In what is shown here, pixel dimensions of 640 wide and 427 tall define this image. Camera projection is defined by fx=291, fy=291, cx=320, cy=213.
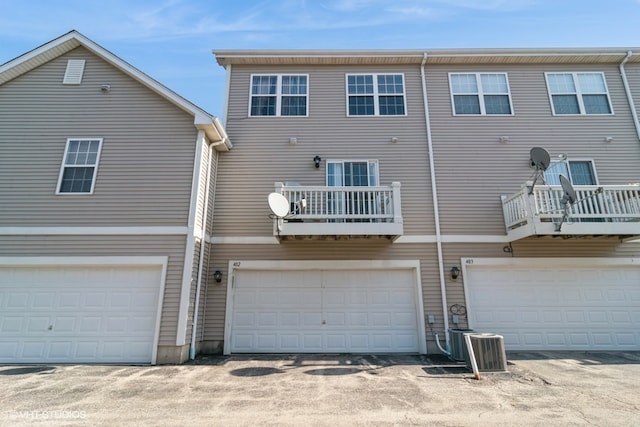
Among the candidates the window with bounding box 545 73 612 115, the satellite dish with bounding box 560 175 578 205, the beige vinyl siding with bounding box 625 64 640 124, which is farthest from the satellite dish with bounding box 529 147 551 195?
the beige vinyl siding with bounding box 625 64 640 124

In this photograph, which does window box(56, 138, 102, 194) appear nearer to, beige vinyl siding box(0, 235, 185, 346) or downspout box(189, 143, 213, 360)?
beige vinyl siding box(0, 235, 185, 346)

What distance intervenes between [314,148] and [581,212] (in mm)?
7279

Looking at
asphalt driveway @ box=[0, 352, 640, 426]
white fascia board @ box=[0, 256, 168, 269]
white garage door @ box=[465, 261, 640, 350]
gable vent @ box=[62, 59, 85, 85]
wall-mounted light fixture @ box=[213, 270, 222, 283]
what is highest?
gable vent @ box=[62, 59, 85, 85]

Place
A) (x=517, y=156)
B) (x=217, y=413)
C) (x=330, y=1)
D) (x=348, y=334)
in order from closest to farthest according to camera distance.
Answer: (x=217, y=413) → (x=348, y=334) → (x=330, y=1) → (x=517, y=156)

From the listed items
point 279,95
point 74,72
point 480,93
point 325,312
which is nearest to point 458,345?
point 325,312

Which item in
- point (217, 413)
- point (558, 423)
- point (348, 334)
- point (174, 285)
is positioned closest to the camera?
point (558, 423)

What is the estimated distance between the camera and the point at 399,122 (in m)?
9.27

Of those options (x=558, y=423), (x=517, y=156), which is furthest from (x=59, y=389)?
(x=517, y=156)

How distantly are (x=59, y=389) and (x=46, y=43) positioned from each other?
8.94m

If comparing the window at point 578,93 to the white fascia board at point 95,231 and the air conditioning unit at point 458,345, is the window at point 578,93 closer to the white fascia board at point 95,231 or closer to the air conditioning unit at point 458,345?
the air conditioning unit at point 458,345

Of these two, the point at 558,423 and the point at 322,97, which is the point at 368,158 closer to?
the point at 322,97

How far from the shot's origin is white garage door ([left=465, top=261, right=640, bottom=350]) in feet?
25.3

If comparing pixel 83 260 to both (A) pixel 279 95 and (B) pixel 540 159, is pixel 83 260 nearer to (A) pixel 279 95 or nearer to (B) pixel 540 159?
(A) pixel 279 95

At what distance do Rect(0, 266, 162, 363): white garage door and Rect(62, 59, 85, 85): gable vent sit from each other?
5.19 meters
